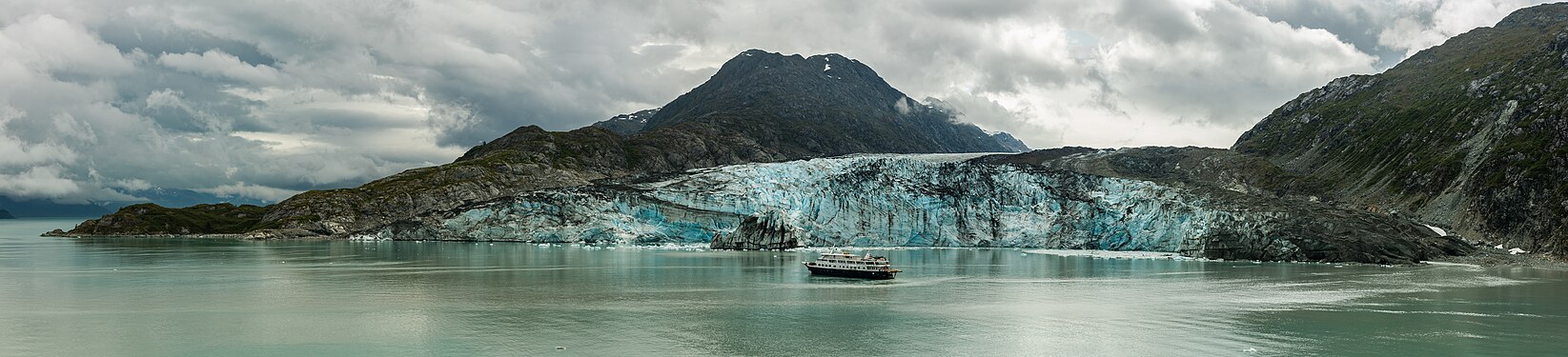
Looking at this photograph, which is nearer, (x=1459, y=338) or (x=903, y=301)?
(x=1459, y=338)

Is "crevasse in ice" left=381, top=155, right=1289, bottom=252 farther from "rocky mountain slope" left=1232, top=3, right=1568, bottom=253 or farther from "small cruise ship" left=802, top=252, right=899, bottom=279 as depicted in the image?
"small cruise ship" left=802, top=252, right=899, bottom=279

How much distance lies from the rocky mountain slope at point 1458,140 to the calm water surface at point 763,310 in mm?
25193

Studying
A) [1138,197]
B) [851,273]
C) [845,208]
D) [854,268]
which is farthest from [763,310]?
[1138,197]

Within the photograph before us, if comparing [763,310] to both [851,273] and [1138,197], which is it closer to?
[851,273]

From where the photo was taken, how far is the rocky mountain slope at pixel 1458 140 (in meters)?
99.2

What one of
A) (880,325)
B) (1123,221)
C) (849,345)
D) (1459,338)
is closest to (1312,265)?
(1123,221)

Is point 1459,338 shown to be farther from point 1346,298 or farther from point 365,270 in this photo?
point 365,270

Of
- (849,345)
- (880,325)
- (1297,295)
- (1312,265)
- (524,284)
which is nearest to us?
(849,345)

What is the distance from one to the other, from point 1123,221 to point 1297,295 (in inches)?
2598

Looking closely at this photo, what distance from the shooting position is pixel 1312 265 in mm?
85875

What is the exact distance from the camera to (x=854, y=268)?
7050cm

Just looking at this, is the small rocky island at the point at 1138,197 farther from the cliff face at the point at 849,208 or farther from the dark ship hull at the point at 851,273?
the dark ship hull at the point at 851,273

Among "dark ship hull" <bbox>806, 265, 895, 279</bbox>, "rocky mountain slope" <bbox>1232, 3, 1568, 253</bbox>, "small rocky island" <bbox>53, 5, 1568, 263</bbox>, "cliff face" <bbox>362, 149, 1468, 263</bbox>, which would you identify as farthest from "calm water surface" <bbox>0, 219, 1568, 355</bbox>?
"cliff face" <bbox>362, 149, 1468, 263</bbox>

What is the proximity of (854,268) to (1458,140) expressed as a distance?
108m
